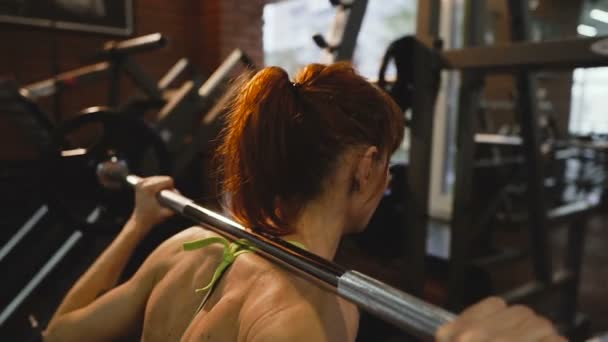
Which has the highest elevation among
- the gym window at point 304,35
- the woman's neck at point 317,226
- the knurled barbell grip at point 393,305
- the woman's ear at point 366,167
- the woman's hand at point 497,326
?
the gym window at point 304,35

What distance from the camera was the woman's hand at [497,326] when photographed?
1.33 feet

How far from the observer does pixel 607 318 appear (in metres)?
2.74

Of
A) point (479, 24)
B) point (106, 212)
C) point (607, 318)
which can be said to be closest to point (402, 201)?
point (479, 24)

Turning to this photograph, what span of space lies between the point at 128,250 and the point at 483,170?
3.03 m

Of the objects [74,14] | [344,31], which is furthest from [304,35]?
[74,14]

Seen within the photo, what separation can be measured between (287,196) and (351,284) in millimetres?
258

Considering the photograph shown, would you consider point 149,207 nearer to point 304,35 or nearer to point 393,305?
point 393,305

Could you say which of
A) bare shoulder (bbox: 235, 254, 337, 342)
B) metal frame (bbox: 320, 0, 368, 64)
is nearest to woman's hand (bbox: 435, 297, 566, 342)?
bare shoulder (bbox: 235, 254, 337, 342)

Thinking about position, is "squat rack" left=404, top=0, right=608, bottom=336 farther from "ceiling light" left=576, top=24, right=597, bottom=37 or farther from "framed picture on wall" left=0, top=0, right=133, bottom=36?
"ceiling light" left=576, top=24, right=597, bottom=37

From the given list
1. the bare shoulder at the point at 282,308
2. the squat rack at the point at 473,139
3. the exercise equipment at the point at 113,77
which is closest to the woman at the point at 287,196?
the bare shoulder at the point at 282,308

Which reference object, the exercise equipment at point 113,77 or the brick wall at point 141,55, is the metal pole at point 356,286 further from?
the brick wall at point 141,55

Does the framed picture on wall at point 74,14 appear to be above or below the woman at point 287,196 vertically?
above

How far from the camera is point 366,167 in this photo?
77 centimetres

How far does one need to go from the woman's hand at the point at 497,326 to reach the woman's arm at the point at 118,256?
73cm
